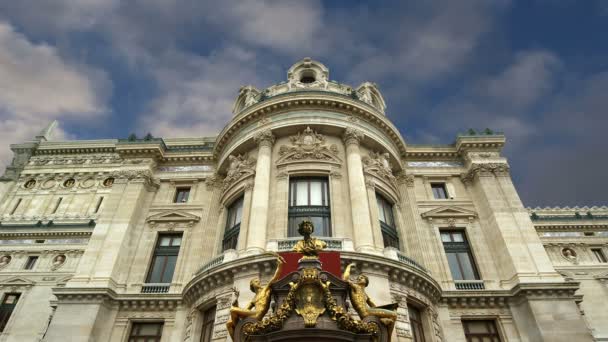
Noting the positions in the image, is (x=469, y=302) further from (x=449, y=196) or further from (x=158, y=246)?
(x=158, y=246)

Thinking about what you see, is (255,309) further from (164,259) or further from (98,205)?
(98,205)

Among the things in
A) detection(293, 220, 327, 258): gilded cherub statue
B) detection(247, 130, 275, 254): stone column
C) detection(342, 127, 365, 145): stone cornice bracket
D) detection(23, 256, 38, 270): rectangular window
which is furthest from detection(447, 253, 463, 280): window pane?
detection(23, 256, 38, 270): rectangular window

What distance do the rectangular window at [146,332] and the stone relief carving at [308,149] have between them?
1254 centimetres

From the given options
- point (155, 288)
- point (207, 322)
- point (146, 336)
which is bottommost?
point (146, 336)

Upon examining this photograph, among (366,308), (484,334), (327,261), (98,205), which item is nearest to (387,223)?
(484,334)

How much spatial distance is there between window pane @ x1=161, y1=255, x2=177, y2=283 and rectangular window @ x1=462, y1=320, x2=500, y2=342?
735 inches

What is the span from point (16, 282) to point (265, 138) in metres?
24.8

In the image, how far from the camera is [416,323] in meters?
21.2

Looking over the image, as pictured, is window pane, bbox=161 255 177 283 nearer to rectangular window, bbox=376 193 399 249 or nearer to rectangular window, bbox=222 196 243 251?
rectangular window, bbox=222 196 243 251

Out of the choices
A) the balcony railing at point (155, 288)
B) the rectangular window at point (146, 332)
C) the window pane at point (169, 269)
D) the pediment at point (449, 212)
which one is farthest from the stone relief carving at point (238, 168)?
the pediment at point (449, 212)

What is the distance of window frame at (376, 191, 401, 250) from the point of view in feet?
82.7

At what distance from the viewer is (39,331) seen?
3000 centimetres

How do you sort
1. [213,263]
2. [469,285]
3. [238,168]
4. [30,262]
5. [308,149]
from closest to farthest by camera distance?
[213,263]
[469,285]
[308,149]
[238,168]
[30,262]

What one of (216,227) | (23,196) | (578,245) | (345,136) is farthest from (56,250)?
(578,245)
